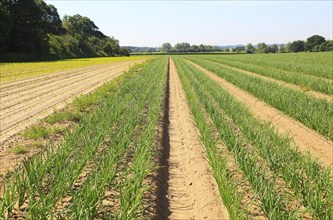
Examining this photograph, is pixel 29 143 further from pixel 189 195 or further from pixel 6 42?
pixel 6 42

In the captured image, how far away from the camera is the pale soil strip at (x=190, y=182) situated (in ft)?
13.9

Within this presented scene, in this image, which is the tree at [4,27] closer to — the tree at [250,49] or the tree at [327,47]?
the tree at [327,47]

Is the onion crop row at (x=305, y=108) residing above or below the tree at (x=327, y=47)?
above

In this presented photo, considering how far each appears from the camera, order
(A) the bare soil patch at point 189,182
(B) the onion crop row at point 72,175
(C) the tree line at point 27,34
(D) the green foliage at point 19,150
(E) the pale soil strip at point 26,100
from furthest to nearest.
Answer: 1. (C) the tree line at point 27,34
2. (E) the pale soil strip at point 26,100
3. (D) the green foliage at point 19,150
4. (A) the bare soil patch at point 189,182
5. (B) the onion crop row at point 72,175

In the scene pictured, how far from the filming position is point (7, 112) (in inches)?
389

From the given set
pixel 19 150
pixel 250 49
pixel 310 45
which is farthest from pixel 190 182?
pixel 250 49

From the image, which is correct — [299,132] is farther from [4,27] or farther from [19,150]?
[4,27]

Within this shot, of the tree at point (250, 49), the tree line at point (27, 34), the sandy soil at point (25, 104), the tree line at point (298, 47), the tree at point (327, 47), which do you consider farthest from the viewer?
the tree at point (250, 49)

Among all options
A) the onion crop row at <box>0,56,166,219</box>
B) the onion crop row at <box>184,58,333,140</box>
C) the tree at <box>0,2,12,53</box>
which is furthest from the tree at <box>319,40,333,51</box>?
the onion crop row at <box>0,56,166,219</box>

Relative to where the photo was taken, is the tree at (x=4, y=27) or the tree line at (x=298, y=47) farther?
the tree line at (x=298, y=47)

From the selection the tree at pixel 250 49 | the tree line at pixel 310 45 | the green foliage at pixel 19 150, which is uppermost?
the green foliage at pixel 19 150

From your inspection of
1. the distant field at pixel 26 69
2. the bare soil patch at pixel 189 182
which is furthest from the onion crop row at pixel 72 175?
the distant field at pixel 26 69

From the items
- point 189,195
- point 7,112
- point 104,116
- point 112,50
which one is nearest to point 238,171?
point 189,195

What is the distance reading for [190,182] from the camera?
5.20m
